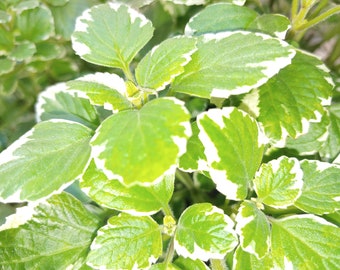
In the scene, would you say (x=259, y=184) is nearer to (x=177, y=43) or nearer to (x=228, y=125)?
(x=228, y=125)

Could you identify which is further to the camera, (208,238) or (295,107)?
(295,107)

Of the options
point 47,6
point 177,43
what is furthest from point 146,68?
point 47,6

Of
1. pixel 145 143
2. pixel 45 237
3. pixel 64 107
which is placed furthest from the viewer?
pixel 64 107

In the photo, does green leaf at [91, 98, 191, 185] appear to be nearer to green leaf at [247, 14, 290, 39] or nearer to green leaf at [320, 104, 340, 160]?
green leaf at [247, 14, 290, 39]

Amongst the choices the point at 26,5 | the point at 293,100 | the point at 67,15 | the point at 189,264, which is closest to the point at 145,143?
the point at 189,264

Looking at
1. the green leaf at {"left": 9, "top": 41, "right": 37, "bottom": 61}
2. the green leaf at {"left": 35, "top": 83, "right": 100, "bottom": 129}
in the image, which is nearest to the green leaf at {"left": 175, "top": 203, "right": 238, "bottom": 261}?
the green leaf at {"left": 35, "top": 83, "right": 100, "bottom": 129}

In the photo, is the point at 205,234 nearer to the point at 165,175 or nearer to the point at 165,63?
the point at 165,175

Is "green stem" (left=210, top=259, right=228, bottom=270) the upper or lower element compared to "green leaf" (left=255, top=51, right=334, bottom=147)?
lower
